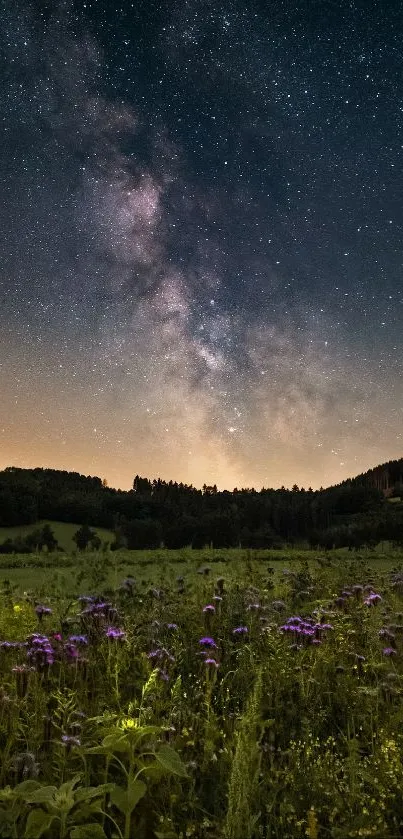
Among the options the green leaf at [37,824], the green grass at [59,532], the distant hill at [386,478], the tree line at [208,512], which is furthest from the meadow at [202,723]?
the distant hill at [386,478]

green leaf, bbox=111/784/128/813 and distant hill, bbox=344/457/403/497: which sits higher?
distant hill, bbox=344/457/403/497

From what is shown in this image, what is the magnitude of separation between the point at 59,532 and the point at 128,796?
30.9m

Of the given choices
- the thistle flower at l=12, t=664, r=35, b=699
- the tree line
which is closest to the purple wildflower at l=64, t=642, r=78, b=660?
the thistle flower at l=12, t=664, r=35, b=699

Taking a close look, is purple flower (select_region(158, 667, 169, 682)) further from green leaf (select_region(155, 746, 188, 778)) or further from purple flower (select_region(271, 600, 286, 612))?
purple flower (select_region(271, 600, 286, 612))

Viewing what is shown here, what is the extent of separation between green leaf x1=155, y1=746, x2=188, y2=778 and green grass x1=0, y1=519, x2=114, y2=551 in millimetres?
25525

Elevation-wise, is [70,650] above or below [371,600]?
below

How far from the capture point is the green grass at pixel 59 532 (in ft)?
96.4

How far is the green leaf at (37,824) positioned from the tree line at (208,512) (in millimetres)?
22614

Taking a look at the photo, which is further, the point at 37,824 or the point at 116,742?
the point at 116,742

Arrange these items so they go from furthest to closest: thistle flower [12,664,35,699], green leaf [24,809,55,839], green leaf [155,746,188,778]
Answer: thistle flower [12,664,35,699], green leaf [155,746,188,778], green leaf [24,809,55,839]

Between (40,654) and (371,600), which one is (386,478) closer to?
(371,600)

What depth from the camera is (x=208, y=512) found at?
36.1 metres

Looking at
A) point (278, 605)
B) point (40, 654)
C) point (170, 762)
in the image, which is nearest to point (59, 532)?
point (278, 605)

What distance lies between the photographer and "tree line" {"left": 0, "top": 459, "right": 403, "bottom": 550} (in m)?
29.3
